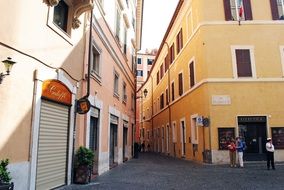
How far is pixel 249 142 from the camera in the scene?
1680 centimetres

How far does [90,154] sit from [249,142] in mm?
10622

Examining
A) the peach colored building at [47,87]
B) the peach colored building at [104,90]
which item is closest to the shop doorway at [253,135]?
the peach colored building at [104,90]

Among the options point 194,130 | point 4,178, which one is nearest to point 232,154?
point 194,130

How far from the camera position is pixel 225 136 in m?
16.5

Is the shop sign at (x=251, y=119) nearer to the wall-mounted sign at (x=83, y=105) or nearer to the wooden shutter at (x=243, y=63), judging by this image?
the wooden shutter at (x=243, y=63)

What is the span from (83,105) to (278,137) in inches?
469

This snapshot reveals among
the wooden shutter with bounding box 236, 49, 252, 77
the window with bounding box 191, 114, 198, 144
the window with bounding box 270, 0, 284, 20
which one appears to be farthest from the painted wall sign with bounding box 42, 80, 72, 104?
the window with bounding box 270, 0, 284, 20

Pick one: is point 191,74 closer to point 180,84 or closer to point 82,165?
point 180,84

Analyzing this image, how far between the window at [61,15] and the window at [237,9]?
38.5ft

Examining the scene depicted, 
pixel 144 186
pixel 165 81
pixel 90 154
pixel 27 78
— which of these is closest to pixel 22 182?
pixel 27 78

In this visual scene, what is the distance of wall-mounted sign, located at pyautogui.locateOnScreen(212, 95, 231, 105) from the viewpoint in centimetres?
1695

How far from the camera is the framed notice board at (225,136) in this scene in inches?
644

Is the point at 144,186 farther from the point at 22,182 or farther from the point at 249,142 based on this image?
the point at 249,142

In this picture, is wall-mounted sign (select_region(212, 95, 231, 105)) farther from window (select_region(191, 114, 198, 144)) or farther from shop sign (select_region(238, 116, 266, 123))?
window (select_region(191, 114, 198, 144))
